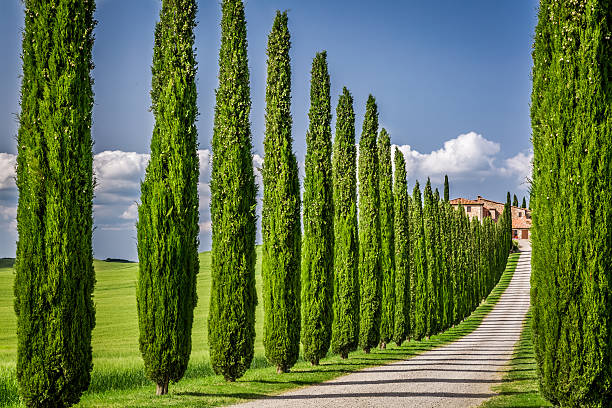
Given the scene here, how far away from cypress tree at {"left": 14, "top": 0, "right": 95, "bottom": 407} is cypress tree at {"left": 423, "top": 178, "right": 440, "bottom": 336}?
27036mm

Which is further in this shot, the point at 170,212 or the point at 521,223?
the point at 521,223

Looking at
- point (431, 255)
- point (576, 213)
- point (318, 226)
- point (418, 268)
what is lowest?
point (418, 268)

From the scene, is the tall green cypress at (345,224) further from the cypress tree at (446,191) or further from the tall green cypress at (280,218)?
the cypress tree at (446,191)

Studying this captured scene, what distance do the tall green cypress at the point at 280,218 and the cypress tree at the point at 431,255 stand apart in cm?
1885

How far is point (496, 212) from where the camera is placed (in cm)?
13488

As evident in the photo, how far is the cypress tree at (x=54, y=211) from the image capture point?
404 inches

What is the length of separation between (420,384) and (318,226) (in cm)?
699

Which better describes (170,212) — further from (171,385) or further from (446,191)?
(446,191)

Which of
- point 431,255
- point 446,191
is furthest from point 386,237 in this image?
point 446,191

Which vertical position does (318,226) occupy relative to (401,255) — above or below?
above

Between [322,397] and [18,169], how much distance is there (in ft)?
26.4

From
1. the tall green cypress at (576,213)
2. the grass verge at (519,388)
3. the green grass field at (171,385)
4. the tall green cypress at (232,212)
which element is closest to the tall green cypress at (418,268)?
the green grass field at (171,385)

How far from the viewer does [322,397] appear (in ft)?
43.3

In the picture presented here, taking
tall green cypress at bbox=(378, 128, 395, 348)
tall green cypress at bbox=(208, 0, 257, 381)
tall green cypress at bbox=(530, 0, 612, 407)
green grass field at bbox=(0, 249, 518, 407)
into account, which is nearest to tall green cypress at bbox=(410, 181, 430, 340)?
green grass field at bbox=(0, 249, 518, 407)
